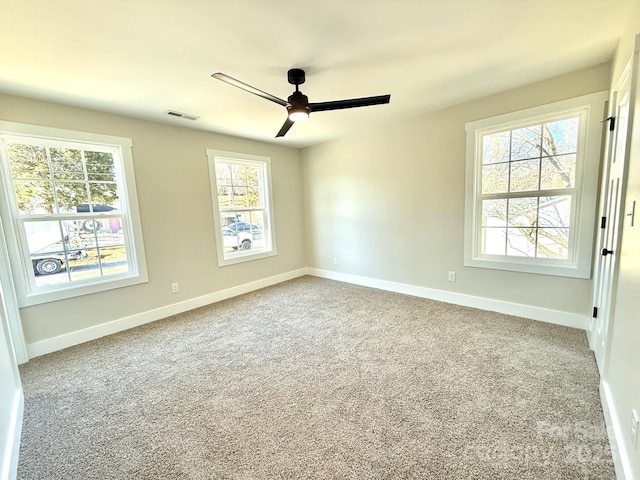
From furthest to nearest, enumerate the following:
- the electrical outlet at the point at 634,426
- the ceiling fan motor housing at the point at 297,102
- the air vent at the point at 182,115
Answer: the air vent at the point at 182,115, the ceiling fan motor housing at the point at 297,102, the electrical outlet at the point at 634,426

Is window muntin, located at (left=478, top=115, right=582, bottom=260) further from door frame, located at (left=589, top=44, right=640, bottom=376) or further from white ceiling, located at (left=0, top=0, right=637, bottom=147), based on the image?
white ceiling, located at (left=0, top=0, right=637, bottom=147)

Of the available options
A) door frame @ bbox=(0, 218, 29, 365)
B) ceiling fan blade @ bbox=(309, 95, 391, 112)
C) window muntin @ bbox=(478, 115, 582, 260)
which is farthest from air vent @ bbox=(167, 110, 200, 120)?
window muntin @ bbox=(478, 115, 582, 260)

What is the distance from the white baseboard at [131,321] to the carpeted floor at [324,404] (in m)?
0.12

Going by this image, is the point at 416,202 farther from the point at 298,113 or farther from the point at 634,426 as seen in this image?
the point at 634,426

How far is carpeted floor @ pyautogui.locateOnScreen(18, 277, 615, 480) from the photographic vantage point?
1379mm

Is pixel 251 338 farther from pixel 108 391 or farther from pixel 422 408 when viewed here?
pixel 422 408

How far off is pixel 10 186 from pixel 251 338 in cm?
262

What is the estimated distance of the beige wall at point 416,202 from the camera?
2.77 m

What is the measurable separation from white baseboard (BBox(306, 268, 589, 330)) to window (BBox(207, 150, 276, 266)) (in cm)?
162

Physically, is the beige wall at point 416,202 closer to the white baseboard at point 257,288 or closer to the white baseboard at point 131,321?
the white baseboard at point 257,288

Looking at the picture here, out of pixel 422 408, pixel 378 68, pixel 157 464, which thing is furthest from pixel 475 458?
pixel 378 68

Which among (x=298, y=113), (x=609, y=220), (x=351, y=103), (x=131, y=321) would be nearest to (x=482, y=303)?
(x=609, y=220)

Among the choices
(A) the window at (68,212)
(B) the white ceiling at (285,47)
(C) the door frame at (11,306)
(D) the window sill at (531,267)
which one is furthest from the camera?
(D) the window sill at (531,267)

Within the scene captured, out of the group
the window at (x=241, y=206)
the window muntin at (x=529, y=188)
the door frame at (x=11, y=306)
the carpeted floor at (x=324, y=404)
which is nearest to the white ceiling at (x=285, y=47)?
the window muntin at (x=529, y=188)
